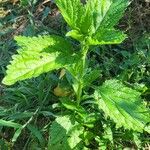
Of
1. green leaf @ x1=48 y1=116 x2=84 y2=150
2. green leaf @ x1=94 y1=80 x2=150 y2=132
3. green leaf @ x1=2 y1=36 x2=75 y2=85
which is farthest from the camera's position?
green leaf @ x1=48 y1=116 x2=84 y2=150

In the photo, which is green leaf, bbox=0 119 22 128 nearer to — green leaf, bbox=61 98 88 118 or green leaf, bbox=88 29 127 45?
green leaf, bbox=61 98 88 118

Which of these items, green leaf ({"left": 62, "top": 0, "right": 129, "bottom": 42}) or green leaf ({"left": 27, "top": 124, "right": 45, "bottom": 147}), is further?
green leaf ({"left": 27, "top": 124, "right": 45, "bottom": 147})

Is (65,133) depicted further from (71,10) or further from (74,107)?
(71,10)

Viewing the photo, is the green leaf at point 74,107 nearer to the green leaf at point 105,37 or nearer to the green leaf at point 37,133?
the green leaf at point 37,133

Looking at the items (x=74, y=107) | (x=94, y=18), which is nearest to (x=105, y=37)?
(x=94, y=18)

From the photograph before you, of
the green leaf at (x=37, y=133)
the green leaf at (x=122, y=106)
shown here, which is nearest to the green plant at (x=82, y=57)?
the green leaf at (x=122, y=106)

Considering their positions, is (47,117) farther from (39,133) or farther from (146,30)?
(146,30)

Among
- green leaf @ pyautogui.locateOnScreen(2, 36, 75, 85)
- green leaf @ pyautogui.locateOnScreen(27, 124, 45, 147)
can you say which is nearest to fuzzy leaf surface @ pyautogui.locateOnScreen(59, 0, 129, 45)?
green leaf @ pyautogui.locateOnScreen(2, 36, 75, 85)
